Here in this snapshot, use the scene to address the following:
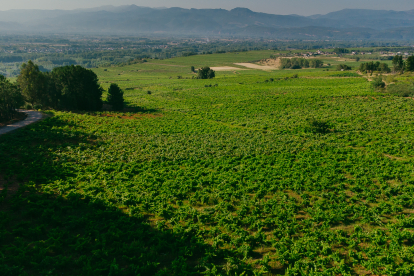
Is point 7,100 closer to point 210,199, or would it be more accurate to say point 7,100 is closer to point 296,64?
point 210,199

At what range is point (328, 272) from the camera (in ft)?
39.1

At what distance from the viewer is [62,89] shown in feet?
165

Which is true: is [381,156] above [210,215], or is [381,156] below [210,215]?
above

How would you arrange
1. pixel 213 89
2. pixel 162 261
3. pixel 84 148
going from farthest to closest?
pixel 213 89
pixel 84 148
pixel 162 261

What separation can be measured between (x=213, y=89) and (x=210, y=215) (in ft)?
224

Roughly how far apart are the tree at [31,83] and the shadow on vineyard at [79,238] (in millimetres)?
36839

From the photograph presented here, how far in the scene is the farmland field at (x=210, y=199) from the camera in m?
12.7

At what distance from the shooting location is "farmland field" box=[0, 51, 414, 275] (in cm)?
1273

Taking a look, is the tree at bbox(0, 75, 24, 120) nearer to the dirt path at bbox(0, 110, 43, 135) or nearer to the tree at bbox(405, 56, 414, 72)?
the dirt path at bbox(0, 110, 43, 135)

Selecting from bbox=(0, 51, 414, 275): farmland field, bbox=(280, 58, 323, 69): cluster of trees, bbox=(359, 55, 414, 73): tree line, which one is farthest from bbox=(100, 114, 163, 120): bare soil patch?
bbox=(280, 58, 323, 69): cluster of trees

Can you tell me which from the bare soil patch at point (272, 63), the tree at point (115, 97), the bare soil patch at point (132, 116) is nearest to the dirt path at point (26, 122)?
the bare soil patch at point (132, 116)

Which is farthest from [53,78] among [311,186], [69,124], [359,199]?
[359,199]

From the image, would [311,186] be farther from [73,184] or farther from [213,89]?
[213,89]

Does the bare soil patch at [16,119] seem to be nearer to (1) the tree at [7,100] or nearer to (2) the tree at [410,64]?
(1) the tree at [7,100]
